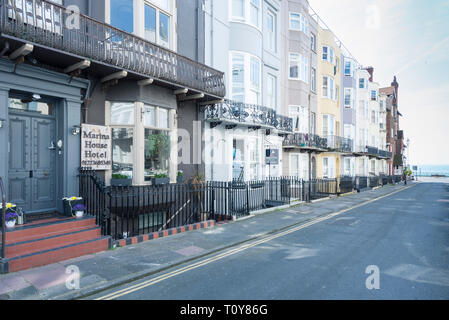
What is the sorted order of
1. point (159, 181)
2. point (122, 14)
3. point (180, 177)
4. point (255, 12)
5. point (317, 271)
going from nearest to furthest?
point (317, 271) < point (122, 14) < point (159, 181) < point (180, 177) < point (255, 12)

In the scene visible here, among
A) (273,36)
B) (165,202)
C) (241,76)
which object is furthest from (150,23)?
(273,36)

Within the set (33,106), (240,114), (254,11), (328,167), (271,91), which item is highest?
(254,11)

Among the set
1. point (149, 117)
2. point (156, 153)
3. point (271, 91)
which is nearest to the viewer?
point (149, 117)

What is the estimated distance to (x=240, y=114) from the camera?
514 inches

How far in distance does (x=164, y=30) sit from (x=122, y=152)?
16.3 feet

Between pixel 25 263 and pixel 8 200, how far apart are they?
1.93 metres

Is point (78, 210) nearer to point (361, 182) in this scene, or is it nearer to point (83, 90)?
point (83, 90)

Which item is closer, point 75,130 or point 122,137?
point 75,130

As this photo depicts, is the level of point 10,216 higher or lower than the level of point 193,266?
higher

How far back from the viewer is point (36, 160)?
7.29 meters

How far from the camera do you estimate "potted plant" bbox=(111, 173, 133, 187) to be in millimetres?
8555

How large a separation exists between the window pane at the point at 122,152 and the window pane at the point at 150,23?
11.5ft

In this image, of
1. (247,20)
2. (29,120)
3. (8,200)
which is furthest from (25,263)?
(247,20)

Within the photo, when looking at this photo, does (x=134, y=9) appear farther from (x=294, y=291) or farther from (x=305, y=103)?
(x=305, y=103)
